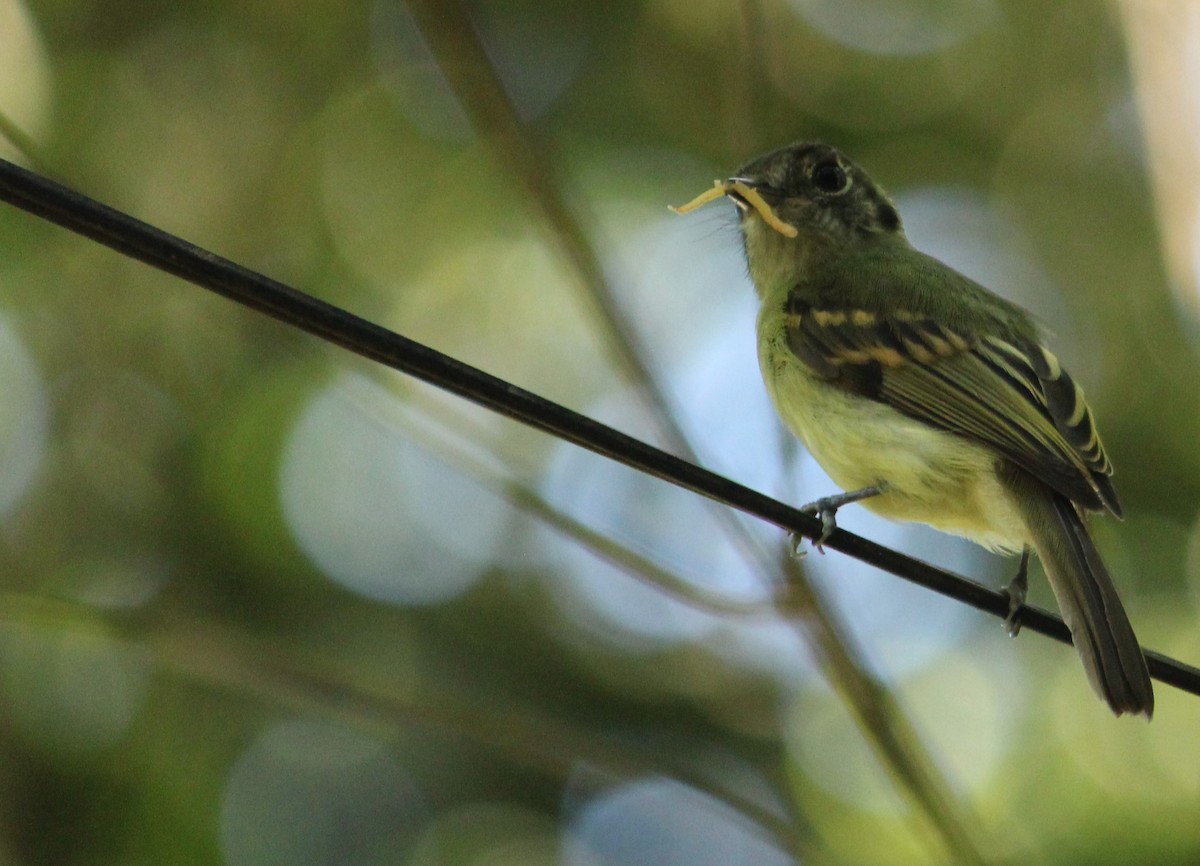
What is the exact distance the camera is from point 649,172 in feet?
21.7

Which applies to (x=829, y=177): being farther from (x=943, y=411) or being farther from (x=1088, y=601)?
(x=1088, y=601)

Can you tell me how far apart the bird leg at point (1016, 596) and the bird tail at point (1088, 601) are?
0.12 metres

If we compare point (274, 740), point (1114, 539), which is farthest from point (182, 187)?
point (1114, 539)

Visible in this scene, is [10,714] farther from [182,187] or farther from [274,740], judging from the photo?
[182,187]

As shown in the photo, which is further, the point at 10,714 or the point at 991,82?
the point at 991,82

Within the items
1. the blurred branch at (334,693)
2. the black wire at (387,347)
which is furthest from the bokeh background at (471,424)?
the black wire at (387,347)

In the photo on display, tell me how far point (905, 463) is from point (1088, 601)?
0.63 m

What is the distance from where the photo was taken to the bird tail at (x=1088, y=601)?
117 inches

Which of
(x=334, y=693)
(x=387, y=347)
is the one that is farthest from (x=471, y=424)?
(x=387, y=347)

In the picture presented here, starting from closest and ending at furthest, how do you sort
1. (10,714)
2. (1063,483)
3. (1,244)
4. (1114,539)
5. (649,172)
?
(1063,483) < (10,714) < (1,244) < (1114,539) < (649,172)

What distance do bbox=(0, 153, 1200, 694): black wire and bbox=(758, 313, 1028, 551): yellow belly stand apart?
1.04m

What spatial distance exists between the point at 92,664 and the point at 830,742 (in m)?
3.09

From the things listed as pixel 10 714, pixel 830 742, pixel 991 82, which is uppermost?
pixel 991 82

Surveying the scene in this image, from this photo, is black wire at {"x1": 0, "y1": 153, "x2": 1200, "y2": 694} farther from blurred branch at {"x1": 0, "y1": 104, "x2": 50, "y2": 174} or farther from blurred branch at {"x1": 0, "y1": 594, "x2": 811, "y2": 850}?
blurred branch at {"x1": 0, "y1": 104, "x2": 50, "y2": 174}
